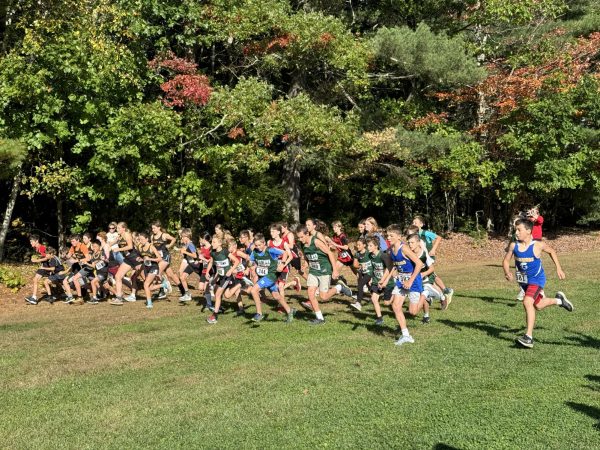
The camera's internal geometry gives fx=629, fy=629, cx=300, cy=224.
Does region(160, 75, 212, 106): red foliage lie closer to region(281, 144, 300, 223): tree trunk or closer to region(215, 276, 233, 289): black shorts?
region(281, 144, 300, 223): tree trunk

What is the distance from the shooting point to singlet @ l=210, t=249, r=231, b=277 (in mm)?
11609

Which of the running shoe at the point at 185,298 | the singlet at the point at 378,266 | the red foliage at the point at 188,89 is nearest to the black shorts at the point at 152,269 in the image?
the running shoe at the point at 185,298

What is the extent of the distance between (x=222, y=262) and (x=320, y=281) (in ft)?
6.32

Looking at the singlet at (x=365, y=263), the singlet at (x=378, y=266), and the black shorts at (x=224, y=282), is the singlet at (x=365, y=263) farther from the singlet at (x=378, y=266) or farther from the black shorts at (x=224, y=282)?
the black shorts at (x=224, y=282)

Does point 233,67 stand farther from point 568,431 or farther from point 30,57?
point 568,431

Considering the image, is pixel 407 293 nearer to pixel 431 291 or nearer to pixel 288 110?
pixel 431 291

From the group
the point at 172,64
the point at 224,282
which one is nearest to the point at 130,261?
the point at 224,282

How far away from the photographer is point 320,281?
1098cm

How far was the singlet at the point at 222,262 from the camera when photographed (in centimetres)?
1161

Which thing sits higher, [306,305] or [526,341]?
[526,341]

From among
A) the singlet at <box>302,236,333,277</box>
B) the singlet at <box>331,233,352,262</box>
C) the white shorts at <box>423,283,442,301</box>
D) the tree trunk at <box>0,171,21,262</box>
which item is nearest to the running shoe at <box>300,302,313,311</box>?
the singlet at <box>331,233,352,262</box>

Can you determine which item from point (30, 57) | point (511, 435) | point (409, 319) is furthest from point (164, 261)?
point (511, 435)

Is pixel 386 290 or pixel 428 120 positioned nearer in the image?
pixel 386 290

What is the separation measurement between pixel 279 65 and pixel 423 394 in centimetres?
1589
